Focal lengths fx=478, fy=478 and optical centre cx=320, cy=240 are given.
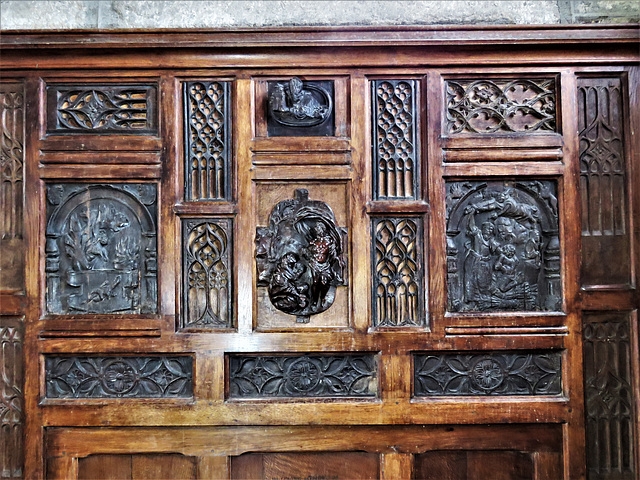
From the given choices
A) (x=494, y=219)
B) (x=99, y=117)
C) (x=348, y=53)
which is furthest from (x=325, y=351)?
(x=99, y=117)

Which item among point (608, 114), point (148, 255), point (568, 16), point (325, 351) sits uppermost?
point (568, 16)

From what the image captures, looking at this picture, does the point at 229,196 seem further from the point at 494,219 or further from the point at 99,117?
the point at 494,219

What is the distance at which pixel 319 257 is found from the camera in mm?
2641

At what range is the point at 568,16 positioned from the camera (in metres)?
2.73

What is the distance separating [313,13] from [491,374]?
7.47 feet

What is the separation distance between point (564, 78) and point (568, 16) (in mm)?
369

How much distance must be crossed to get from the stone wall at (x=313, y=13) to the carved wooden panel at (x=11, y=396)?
1745 mm

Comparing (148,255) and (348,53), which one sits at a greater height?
(348,53)

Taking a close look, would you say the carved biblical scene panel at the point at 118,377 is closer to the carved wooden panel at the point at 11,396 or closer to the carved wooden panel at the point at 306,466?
the carved wooden panel at the point at 11,396

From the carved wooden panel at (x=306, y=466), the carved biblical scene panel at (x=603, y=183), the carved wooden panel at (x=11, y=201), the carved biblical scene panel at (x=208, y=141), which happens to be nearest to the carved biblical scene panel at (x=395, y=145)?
the carved biblical scene panel at (x=208, y=141)

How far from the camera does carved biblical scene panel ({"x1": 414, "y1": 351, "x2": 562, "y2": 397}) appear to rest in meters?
2.68

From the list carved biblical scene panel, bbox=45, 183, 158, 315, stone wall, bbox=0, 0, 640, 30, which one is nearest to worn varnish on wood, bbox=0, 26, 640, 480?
carved biblical scene panel, bbox=45, 183, 158, 315

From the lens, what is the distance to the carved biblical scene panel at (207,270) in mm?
2691

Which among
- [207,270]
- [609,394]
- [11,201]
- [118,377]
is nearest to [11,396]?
[118,377]
